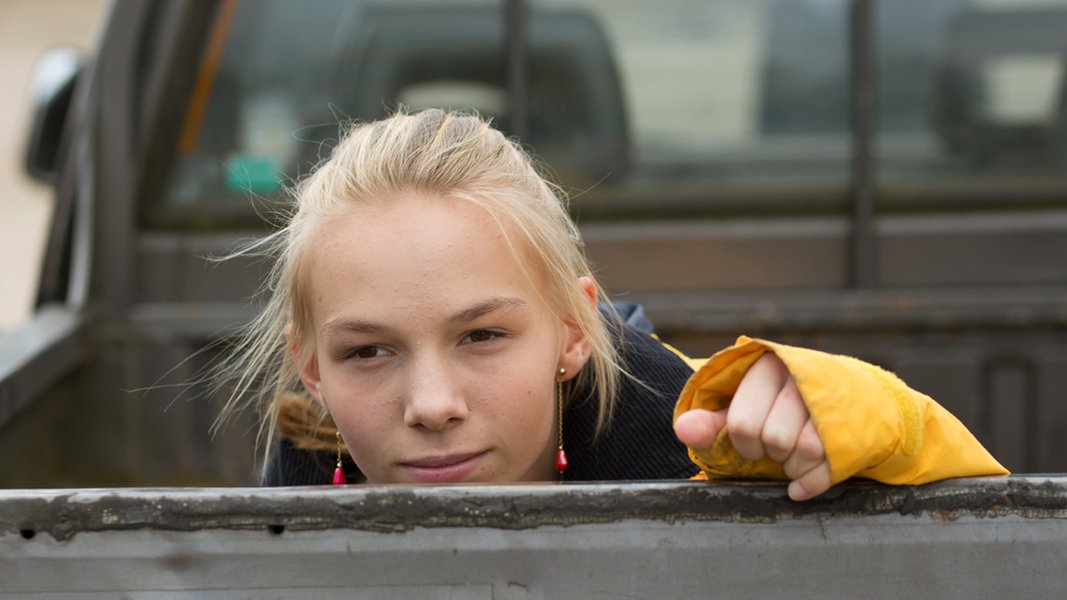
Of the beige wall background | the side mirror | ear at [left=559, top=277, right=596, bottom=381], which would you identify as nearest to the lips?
ear at [left=559, top=277, right=596, bottom=381]

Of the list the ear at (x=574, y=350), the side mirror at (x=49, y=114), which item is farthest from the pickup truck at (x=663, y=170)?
the ear at (x=574, y=350)

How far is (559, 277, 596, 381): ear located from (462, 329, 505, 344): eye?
0.56 feet

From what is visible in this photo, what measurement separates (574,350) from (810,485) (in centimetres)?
68

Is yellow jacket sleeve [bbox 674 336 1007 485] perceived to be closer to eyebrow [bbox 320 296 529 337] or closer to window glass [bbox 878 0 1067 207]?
eyebrow [bbox 320 296 529 337]

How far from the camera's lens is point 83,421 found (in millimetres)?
2926

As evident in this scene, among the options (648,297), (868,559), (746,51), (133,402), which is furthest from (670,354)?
(133,402)

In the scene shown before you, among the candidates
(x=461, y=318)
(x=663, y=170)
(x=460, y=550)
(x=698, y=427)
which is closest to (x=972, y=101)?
(x=663, y=170)

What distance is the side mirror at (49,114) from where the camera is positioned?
12.0ft

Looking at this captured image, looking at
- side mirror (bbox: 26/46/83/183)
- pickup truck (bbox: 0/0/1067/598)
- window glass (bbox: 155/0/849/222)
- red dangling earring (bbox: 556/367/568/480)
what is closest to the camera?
red dangling earring (bbox: 556/367/568/480)

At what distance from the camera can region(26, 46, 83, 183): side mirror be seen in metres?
3.65

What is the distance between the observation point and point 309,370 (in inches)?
65.1

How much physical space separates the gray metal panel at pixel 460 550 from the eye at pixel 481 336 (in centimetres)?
46

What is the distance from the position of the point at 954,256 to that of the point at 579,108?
0.90 metres

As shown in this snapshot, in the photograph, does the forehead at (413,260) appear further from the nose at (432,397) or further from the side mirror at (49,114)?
the side mirror at (49,114)
